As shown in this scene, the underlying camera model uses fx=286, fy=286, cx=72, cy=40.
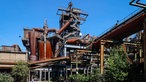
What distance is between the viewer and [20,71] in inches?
1711

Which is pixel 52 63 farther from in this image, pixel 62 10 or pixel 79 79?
pixel 62 10

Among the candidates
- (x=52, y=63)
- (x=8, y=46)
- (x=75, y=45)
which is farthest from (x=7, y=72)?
(x=75, y=45)

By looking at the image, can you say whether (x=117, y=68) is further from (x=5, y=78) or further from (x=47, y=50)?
(x=47, y=50)

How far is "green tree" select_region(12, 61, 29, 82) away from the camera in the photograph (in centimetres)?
4344

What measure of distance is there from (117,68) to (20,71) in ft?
69.9

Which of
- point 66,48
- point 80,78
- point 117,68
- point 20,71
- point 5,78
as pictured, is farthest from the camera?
point 66,48

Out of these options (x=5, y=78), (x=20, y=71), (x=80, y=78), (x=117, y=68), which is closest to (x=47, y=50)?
(x=20, y=71)

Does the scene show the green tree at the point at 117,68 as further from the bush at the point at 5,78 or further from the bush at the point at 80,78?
the bush at the point at 5,78

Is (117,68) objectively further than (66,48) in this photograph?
No

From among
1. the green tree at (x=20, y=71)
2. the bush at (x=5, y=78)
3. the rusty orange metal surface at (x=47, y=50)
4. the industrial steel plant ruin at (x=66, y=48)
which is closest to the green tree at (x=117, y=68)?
the industrial steel plant ruin at (x=66, y=48)

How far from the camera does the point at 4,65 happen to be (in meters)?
45.7

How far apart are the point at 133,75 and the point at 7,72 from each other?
26708mm

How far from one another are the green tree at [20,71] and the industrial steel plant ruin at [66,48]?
7.06ft

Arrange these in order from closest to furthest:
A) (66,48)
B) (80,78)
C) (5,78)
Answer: (80,78), (5,78), (66,48)
